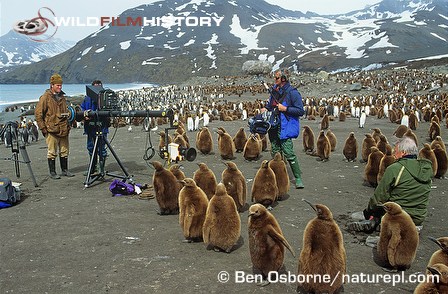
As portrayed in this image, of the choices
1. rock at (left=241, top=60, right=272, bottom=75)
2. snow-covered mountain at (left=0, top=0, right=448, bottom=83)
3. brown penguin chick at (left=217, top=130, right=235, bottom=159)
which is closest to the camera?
brown penguin chick at (left=217, top=130, right=235, bottom=159)

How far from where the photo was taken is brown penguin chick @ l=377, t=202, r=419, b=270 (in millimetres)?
3729

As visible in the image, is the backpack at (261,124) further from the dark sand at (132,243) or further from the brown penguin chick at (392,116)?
the brown penguin chick at (392,116)

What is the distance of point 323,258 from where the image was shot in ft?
10.8

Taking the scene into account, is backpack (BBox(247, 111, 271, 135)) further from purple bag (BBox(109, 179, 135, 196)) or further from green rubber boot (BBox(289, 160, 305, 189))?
purple bag (BBox(109, 179, 135, 196))

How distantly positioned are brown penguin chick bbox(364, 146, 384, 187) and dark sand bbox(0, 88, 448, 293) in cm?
17

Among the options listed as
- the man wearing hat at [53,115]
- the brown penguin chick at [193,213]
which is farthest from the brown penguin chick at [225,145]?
the brown penguin chick at [193,213]

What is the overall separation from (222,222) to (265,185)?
1.63m

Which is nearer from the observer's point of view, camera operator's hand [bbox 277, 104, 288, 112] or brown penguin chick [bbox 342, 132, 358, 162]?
camera operator's hand [bbox 277, 104, 288, 112]

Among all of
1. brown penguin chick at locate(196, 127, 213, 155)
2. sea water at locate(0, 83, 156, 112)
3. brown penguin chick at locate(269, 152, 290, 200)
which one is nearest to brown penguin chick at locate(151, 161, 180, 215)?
brown penguin chick at locate(269, 152, 290, 200)

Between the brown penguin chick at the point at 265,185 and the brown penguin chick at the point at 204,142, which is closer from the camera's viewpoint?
the brown penguin chick at the point at 265,185

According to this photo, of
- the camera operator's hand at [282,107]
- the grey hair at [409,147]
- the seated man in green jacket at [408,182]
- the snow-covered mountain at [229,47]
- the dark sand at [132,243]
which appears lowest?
the dark sand at [132,243]

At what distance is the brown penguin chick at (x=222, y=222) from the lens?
14.0 ft

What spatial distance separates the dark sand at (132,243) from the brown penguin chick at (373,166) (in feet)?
0.57

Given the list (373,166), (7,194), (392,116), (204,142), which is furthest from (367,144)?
(392,116)
